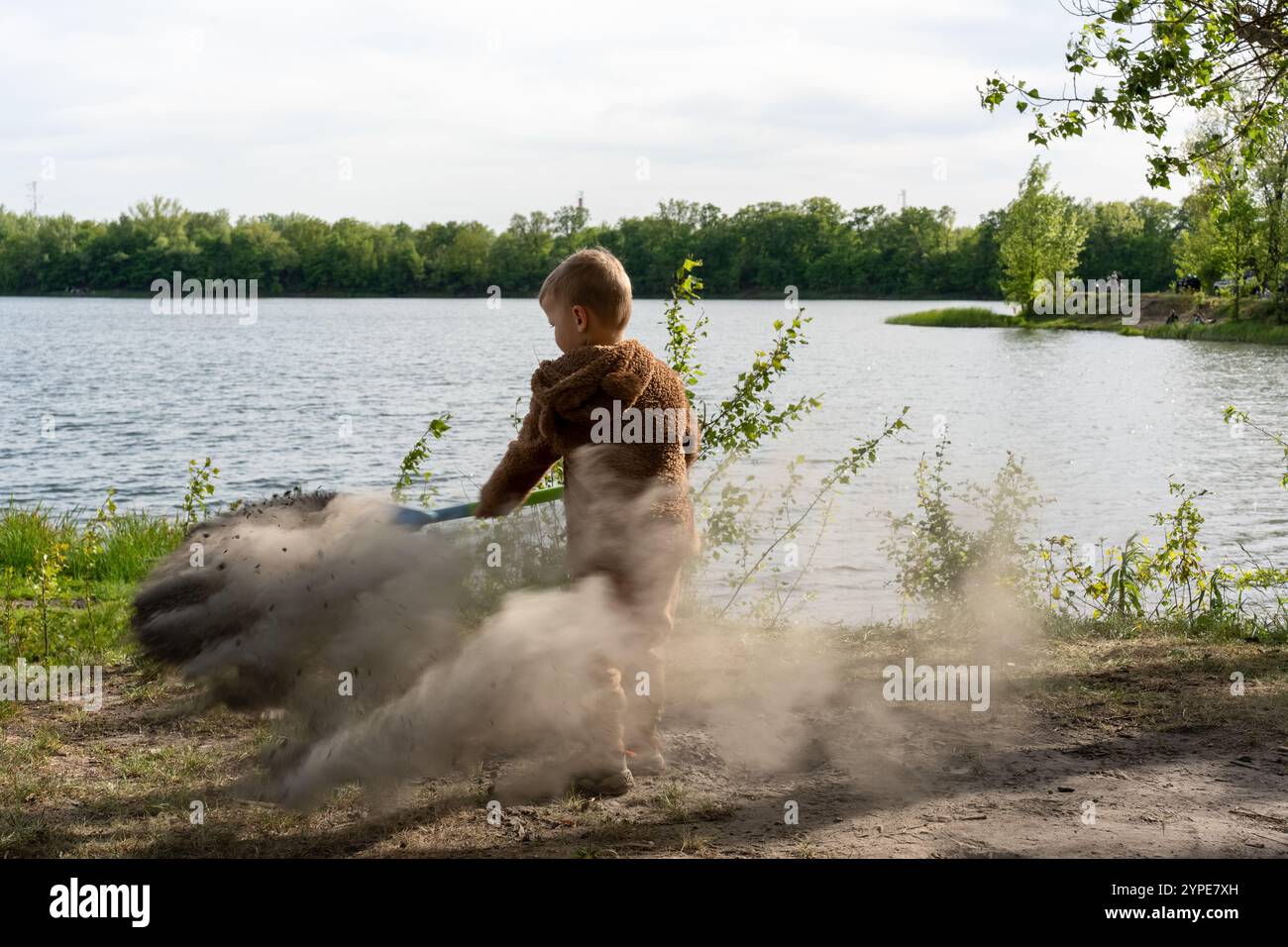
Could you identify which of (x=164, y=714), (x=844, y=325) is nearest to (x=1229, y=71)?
A: (x=164, y=714)

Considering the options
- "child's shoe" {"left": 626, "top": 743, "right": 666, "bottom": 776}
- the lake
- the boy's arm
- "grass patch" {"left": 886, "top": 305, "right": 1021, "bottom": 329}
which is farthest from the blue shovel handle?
"grass patch" {"left": 886, "top": 305, "right": 1021, "bottom": 329}

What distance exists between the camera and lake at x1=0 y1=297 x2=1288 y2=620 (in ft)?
61.4

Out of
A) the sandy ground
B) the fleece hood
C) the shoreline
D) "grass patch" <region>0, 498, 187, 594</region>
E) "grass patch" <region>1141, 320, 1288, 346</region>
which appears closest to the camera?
the sandy ground

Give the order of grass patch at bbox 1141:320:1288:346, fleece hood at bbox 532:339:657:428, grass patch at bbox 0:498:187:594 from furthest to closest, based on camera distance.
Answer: grass patch at bbox 1141:320:1288:346
grass patch at bbox 0:498:187:594
fleece hood at bbox 532:339:657:428

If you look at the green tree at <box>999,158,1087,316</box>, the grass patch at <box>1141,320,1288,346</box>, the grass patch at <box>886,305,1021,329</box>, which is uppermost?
the green tree at <box>999,158,1087,316</box>

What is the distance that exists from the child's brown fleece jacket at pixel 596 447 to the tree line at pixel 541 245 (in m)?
76.9

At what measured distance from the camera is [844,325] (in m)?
90.0

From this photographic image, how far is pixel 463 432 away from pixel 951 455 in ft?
36.9

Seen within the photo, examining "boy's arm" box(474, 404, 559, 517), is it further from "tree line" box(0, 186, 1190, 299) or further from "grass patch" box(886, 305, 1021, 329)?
"grass patch" box(886, 305, 1021, 329)

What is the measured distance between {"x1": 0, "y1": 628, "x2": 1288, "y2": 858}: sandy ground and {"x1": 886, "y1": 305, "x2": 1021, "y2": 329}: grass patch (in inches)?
3322

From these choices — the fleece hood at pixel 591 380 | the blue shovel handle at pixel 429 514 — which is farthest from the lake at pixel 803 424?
the blue shovel handle at pixel 429 514

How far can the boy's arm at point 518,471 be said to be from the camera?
4910 millimetres

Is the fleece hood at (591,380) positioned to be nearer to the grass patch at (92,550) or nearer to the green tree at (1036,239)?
the grass patch at (92,550)
